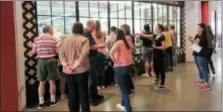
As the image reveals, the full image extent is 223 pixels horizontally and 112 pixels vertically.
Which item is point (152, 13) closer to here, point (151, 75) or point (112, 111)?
point (151, 75)

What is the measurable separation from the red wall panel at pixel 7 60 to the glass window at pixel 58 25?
301 centimetres

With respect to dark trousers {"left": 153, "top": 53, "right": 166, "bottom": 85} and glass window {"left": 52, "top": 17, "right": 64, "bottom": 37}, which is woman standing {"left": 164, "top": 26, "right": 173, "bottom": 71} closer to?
dark trousers {"left": 153, "top": 53, "right": 166, "bottom": 85}

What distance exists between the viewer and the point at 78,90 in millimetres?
2941

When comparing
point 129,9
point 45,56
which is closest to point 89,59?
point 45,56

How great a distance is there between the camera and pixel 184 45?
707 centimetres

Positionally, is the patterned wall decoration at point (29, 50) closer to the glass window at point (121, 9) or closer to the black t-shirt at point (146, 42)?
the glass window at point (121, 9)

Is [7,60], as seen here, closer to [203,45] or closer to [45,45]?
[45,45]

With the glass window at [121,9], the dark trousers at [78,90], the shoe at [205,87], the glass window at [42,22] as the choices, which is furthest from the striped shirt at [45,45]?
the shoe at [205,87]

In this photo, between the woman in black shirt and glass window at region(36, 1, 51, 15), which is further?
the woman in black shirt

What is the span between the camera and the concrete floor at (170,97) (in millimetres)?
3545

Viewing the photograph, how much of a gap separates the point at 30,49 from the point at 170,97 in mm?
2205

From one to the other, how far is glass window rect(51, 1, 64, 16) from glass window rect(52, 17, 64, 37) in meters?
0.08

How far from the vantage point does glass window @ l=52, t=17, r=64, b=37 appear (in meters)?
4.02

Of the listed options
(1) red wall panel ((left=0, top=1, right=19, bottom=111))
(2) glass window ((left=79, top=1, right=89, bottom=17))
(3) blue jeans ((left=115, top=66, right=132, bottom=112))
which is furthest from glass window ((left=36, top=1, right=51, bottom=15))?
(1) red wall panel ((left=0, top=1, right=19, bottom=111))
